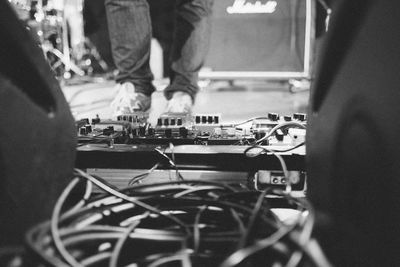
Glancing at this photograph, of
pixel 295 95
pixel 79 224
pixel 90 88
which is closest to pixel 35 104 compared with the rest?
pixel 79 224

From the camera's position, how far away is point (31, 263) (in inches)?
13.7

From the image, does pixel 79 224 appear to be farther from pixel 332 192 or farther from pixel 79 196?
pixel 332 192

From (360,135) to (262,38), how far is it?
233 cm

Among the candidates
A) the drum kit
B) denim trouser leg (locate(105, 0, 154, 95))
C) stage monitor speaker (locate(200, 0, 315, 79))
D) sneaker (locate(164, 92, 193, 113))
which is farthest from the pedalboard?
the drum kit

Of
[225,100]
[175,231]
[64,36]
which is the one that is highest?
[64,36]

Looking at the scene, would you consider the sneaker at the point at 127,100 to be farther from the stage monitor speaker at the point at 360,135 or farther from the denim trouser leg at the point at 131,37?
the stage monitor speaker at the point at 360,135

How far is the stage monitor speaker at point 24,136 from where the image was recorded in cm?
41

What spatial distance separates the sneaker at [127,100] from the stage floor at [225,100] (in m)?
0.09

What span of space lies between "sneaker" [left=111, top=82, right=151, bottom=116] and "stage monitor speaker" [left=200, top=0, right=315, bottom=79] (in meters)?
1.36

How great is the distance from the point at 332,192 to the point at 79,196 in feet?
1.19

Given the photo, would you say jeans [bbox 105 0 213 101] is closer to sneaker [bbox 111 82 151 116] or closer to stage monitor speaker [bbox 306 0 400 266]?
sneaker [bbox 111 82 151 116]

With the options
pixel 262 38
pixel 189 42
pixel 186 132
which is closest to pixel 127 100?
pixel 189 42

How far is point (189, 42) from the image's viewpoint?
142cm

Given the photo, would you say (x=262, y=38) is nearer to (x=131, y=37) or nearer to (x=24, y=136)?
(x=131, y=37)
